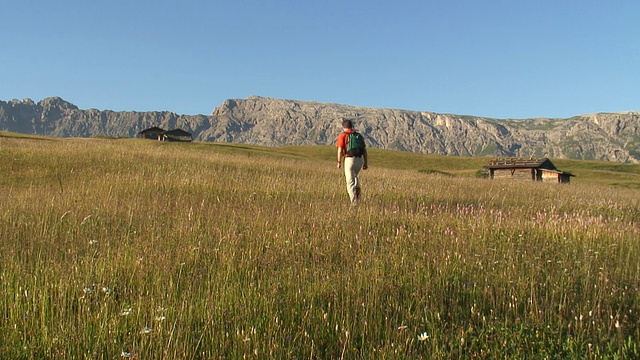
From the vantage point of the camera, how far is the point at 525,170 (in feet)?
201

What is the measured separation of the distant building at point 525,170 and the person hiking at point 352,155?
5231 cm

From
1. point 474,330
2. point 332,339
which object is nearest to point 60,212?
point 332,339

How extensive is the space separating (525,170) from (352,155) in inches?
2180

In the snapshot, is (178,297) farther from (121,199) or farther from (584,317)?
(121,199)

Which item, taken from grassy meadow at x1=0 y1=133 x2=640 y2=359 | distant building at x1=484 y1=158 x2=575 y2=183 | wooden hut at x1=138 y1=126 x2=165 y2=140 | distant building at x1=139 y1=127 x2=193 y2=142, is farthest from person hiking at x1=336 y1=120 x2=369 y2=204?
wooden hut at x1=138 y1=126 x2=165 y2=140

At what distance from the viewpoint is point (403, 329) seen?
3838 millimetres

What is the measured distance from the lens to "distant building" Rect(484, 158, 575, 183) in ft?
198

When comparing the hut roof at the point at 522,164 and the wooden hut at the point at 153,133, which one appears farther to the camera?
the wooden hut at the point at 153,133

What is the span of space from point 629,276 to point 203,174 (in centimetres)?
1340

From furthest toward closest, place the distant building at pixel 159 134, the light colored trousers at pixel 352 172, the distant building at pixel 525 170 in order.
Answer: the distant building at pixel 159 134, the distant building at pixel 525 170, the light colored trousers at pixel 352 172

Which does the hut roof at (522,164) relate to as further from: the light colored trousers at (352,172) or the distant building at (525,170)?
the light colored trousers at (352,172)

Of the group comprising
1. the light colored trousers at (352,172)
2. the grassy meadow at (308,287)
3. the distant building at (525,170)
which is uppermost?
the light colored trousers at (352,172)

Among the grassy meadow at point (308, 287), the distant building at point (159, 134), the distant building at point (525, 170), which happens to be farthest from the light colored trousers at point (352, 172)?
the distant building at point (159, 134)

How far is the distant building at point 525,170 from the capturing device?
6031 cm
